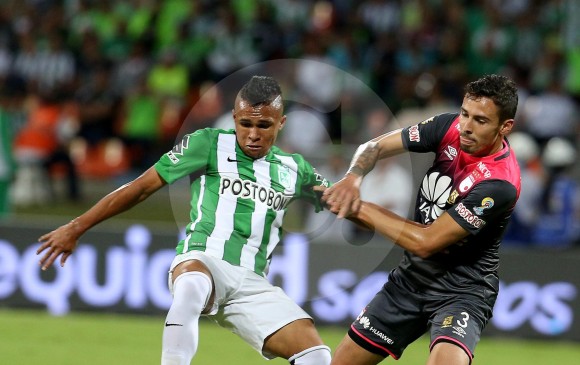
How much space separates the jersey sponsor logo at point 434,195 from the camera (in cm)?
657

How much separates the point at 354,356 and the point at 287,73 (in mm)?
6169

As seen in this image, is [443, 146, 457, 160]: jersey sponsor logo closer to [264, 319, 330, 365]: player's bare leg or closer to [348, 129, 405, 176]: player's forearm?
[348, 129, 405, 176]: player's forearm

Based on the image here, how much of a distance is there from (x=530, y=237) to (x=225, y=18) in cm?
588

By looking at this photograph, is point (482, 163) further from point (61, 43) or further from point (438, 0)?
point (61, 43)

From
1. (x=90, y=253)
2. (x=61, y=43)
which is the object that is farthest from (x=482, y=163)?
(x=61, y=43)

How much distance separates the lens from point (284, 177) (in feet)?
22.6

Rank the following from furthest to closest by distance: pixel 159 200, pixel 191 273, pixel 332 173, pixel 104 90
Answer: pixel 104 90 → pixel 159 200 → pixel 332 173 → pixel 191 273

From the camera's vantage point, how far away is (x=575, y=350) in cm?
1098

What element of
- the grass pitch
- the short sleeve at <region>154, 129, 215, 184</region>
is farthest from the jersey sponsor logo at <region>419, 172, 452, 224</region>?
the grass pitch

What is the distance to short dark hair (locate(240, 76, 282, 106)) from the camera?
6.52m

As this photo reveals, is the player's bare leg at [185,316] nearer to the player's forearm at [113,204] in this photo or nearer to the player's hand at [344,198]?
the player's forearm at [113,204]

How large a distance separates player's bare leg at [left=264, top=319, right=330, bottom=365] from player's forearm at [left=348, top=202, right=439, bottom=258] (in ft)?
2.56

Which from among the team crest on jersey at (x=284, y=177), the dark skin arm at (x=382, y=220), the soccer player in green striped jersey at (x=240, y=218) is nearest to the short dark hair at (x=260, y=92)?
the soccer player in green striped jersey at (x=240, y=218)

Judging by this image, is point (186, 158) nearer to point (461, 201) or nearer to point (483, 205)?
point (461, 201)
